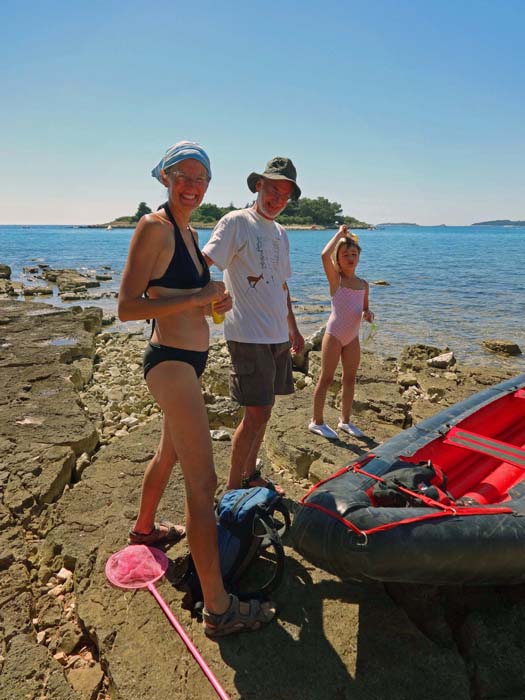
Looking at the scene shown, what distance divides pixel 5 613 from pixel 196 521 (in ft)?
3.70

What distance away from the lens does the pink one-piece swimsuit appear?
424 centimetres

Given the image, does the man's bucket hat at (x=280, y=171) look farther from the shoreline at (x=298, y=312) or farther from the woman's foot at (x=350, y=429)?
the shoreline at (x=298, y=312)

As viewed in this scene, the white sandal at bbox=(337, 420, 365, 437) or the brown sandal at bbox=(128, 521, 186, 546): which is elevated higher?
the brown sandal at bbox=(128, 521, 186, 546)

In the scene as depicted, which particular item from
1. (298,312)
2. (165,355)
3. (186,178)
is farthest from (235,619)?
(298,312)

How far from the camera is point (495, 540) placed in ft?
7.01

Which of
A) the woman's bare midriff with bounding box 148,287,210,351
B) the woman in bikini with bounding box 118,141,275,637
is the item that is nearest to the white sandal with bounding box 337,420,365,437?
the woman in bikini with bounding box 118,141,275,637

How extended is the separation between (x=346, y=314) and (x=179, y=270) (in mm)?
2402

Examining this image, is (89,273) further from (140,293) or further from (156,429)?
(140,293)

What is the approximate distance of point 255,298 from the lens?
3.02m

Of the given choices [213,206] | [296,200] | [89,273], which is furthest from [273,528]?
[213,206]

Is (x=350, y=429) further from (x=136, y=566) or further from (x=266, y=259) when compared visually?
(x=136, y=566)

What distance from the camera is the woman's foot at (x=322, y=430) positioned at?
4.41m

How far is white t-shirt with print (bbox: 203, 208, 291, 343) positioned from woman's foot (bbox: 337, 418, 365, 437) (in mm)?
1796

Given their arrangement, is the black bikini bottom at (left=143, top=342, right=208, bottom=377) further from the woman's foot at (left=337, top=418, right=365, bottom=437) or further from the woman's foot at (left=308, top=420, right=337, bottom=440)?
the woman's foot at (left=337, top=418, right=365, bottom=437)
